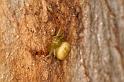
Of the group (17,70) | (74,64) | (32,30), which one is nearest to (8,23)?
(32,30)

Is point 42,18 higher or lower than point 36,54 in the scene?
higher

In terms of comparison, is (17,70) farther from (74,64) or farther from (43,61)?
(74,64)

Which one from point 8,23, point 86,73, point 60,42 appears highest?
point 8,23
